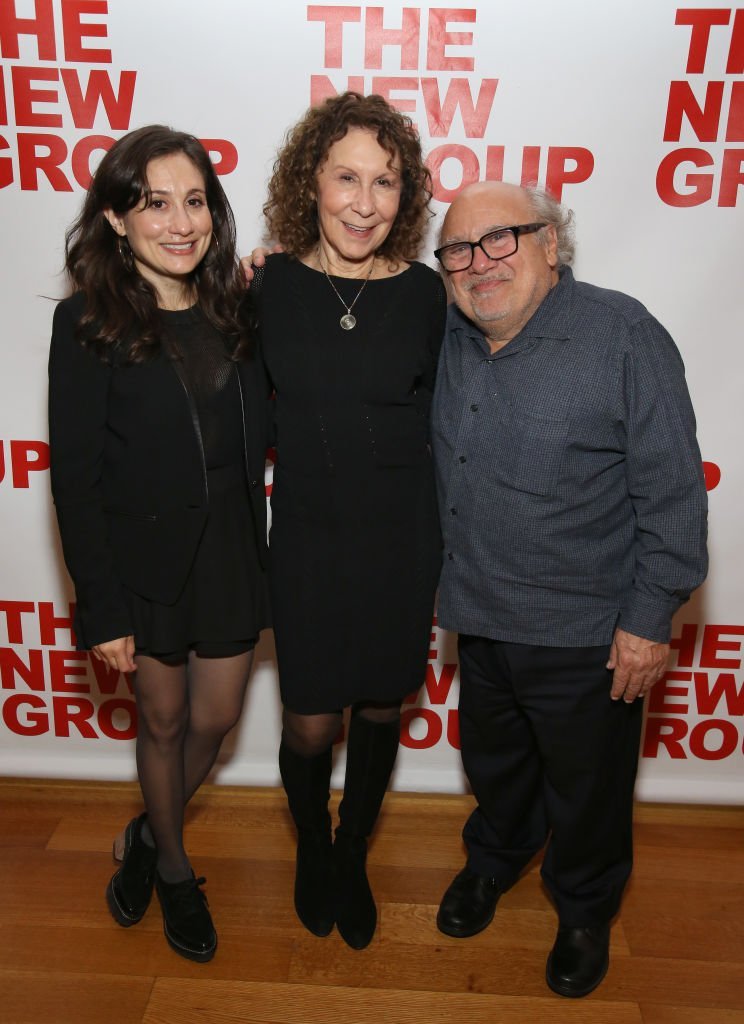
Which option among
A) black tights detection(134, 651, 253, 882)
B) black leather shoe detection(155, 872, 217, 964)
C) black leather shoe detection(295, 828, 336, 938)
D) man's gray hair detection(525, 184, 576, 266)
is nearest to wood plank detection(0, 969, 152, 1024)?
black leather shoe detection(155, 872, 217, 964)

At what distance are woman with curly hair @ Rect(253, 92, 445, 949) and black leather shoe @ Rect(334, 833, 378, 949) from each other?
29cm

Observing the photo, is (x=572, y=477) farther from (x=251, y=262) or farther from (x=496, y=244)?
(x=251, y=262)

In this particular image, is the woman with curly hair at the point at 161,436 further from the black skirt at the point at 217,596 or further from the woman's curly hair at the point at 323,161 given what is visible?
the woman's curly hair at the point at 323,161

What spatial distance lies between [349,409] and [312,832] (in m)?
0.99

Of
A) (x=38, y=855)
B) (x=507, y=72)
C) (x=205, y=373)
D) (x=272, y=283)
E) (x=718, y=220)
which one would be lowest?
(x=38, y=855)

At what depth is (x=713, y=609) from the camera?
2.51m

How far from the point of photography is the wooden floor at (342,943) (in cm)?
194

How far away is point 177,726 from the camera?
1.98 m

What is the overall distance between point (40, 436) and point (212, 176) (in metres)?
0.97

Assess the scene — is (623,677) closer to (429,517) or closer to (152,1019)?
(429,517)

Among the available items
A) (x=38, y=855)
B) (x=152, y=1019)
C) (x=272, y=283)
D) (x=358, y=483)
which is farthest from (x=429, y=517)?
(x=38, y=855)

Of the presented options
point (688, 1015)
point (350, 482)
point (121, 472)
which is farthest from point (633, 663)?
point (121, 472)

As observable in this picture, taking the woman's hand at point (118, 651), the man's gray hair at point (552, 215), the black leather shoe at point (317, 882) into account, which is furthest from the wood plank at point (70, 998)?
the man's gray hair at point (552, 215)

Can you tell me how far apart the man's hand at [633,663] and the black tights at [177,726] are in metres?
0.78
